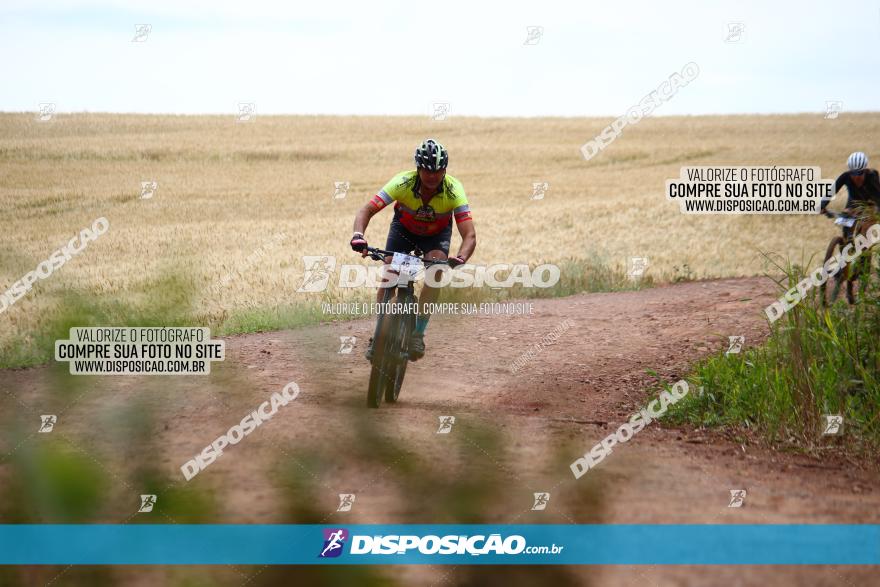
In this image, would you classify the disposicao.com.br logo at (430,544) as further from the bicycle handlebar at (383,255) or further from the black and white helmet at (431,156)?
the black and white helmet at (431,156)

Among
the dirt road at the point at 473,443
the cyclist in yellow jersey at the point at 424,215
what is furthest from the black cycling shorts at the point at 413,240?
the dirt road at the point at 473,443

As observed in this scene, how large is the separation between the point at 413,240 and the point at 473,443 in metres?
6.23

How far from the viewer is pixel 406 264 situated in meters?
7.53

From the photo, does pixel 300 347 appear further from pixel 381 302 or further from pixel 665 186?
pixel 665 186

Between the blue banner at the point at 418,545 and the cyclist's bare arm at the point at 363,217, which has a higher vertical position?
the cyclist's bare arm at the point at 363,217

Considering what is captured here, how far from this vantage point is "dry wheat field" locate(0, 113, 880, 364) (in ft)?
44.1

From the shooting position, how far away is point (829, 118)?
50688mm

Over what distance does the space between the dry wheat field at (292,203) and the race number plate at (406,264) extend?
6.22 feet

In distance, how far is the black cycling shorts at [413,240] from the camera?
8211 millimetres

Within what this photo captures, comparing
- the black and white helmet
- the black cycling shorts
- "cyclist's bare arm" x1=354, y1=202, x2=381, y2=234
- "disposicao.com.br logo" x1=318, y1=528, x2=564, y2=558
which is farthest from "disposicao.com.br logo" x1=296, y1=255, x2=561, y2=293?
"disposicao.com.br logo" x1=318, y1=528, x2=564, y2=558

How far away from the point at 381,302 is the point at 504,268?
30.1ft

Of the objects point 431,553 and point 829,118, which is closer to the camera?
point 431,553

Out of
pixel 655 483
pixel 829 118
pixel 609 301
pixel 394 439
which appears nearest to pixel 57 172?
pixel 609 301

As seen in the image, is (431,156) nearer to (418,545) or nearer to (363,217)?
(363,217)
